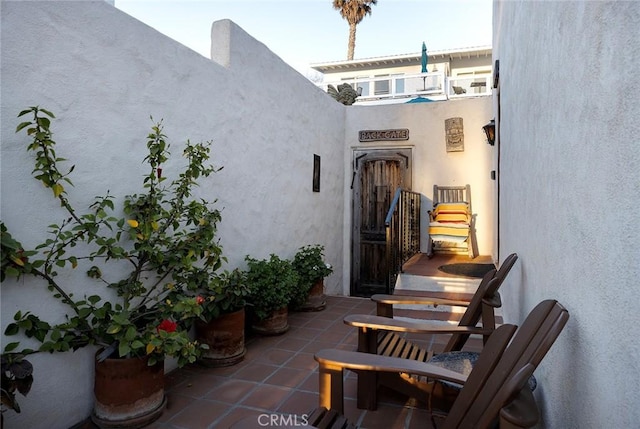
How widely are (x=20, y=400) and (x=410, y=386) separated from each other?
2075 millimetres

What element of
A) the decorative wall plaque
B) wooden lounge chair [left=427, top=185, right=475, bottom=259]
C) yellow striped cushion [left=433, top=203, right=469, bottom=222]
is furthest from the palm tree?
yellow striped cushion [left=433, top=203, right=469, bottom=222]

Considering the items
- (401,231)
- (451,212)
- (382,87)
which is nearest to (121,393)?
(401,231)

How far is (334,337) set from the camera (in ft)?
12.1

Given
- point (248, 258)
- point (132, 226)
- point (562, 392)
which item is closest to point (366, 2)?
point (248, 258)

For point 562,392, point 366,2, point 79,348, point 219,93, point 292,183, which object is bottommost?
point 79,348

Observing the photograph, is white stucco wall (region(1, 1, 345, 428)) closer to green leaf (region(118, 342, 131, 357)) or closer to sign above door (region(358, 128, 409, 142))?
green leaf (region(118, 342, 131, 357))

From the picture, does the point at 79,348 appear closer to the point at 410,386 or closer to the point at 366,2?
the point at 410,386

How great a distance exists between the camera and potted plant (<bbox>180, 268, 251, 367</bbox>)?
9.71 feet

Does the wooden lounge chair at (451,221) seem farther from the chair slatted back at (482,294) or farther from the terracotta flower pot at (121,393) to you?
the terracotta flower pot at (121,393)

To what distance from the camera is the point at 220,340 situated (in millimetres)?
3029

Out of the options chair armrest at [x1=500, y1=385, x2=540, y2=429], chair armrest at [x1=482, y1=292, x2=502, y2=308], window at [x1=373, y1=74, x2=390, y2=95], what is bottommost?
chair armrest at [x1=482, y1=292, x2=502, y2=308]

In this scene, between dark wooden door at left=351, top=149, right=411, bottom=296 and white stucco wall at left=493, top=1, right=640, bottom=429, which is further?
dark wooden door at left=351, top=149, right=411, bottom=296

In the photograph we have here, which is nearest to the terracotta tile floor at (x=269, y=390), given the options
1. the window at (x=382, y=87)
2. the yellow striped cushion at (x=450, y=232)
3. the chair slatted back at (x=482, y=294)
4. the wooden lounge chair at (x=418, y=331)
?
the wooden lounge chair at (x=418, y=331)

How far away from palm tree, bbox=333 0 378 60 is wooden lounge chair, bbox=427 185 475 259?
37.9ft
